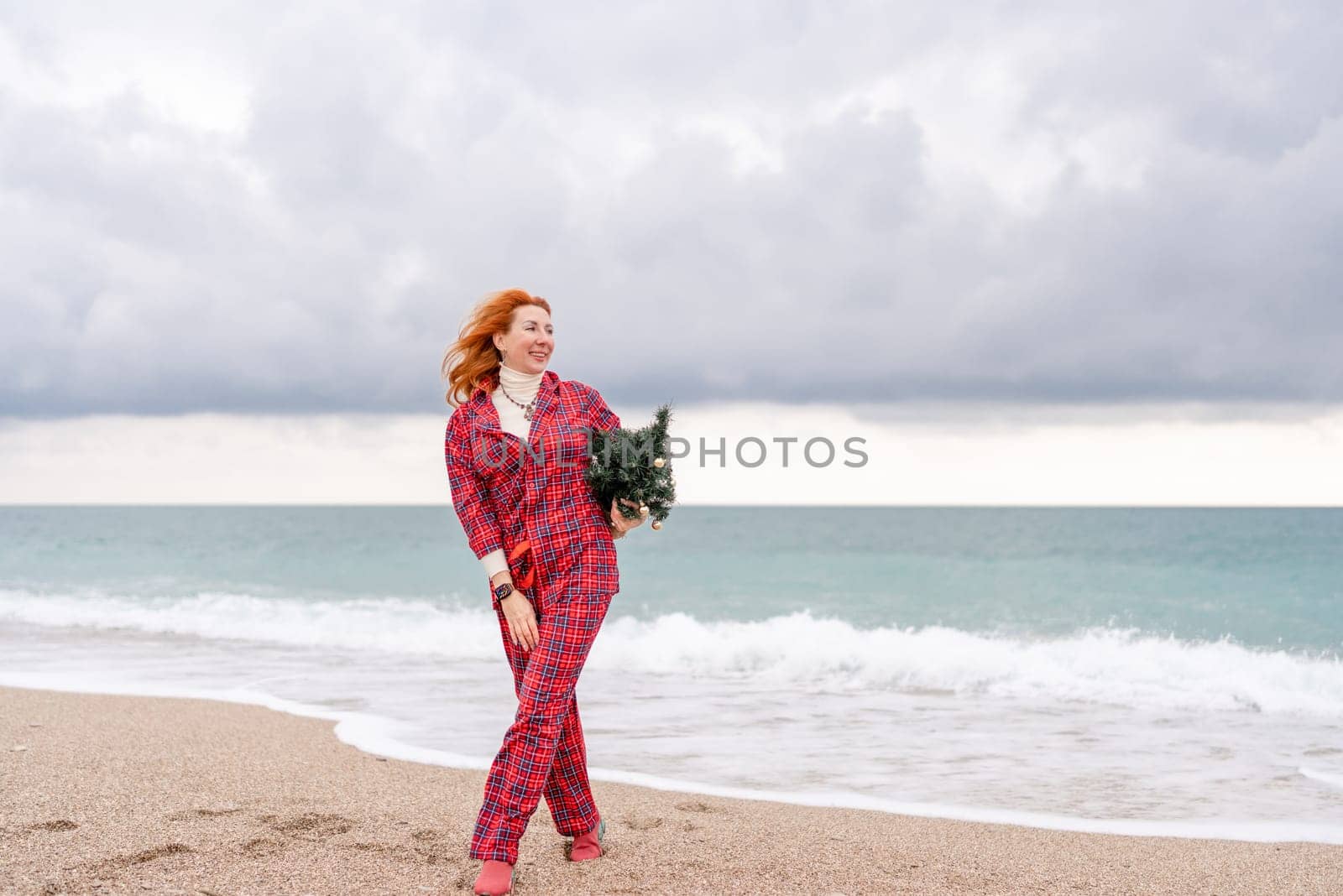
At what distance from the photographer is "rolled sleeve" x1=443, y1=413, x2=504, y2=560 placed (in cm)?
364

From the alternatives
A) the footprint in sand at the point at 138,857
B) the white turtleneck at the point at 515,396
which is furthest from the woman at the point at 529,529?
the footprint in sand at the point at 138,857

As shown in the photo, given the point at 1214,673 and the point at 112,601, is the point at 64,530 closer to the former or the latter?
the point at 112,601

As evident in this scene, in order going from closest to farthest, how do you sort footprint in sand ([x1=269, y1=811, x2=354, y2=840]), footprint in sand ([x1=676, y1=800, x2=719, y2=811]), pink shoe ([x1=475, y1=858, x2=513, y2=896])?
1. pink shoe ([x1=475, y1=858, x2=513, y2=896])
2. footprint in sand ([x1=269, y1=811, x2=354, y2=840])
3. footprint in sand ([x1=676, y1=800, x2=719, y2=811])

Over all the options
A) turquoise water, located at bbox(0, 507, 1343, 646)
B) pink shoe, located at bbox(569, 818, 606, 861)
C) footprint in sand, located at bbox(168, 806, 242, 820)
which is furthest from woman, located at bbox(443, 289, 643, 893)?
turquoise water, located at bbox(0, 507, 1343, 646)

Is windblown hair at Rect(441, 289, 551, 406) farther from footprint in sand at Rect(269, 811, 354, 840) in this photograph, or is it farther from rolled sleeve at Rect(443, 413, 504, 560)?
footprint in sand at Rect(269, 811, 354, 840)

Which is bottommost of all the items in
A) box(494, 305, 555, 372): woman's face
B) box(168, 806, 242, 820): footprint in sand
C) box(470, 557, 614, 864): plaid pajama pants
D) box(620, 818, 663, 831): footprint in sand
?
box(620, 818, 663, 831): footprint in sand

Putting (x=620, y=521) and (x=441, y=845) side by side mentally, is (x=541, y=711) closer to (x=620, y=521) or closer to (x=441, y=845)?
(x=620, y=521)

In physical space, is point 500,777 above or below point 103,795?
above


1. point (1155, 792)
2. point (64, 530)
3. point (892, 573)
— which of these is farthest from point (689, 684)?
point (64, 530)

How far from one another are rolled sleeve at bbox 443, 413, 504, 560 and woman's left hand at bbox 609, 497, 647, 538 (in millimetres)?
406

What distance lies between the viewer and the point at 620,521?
3699mm

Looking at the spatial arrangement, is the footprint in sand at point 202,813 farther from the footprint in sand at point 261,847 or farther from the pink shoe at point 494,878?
the pink shoe at point 494,878

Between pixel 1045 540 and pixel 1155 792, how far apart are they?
36969 millimetres

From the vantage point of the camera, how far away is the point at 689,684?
9.62 m
